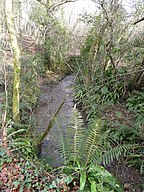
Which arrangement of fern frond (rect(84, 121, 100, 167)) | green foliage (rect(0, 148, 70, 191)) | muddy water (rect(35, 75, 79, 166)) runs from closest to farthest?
green foliage (rect(0, 148, 70, 191))
fern frond (rect(84, 121, 100, 167))
muddy water (rect(35, 75, 79, 166))

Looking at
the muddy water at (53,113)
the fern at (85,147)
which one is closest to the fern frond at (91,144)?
the fern at (85,147)

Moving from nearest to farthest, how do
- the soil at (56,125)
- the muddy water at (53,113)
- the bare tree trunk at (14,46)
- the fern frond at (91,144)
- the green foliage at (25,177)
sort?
the green foliage at (25,177) → the fern frond at (91,144) → the bare tree trunk at (14,46) → the soil at (56,125) → the muddy water at (53,113)

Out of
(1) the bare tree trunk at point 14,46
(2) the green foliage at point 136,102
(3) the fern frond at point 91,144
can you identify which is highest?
(1) the bare tree trunk at point 14,46

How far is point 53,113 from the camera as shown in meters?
5.98

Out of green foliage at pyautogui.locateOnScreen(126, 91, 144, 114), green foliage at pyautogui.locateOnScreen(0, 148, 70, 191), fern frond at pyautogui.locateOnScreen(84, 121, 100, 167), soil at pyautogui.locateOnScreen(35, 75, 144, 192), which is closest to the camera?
green foliage at pyautogui.locateOnScreen(0, 148, 70, 191)

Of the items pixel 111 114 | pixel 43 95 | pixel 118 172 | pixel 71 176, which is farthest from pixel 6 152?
pixel 43 95

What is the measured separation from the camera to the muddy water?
14.6 feet

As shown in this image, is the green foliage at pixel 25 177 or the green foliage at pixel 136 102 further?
the green foliage at pixel 136 102

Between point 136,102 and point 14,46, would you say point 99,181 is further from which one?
point 136,102

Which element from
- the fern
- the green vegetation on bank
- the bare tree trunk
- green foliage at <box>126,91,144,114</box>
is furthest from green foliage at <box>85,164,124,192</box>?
green foliage at <box>126,91,144,114</box>

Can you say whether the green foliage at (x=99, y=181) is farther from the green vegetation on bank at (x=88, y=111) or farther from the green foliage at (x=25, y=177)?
the green foliage at (x=25, y=177)

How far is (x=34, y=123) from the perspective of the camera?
15.4 feet

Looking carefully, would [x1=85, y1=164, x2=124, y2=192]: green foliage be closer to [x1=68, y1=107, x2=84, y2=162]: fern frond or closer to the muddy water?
[x1=68, y1=107, x2=84, y2=162]: fern frond

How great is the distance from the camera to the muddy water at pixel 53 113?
4.46m
